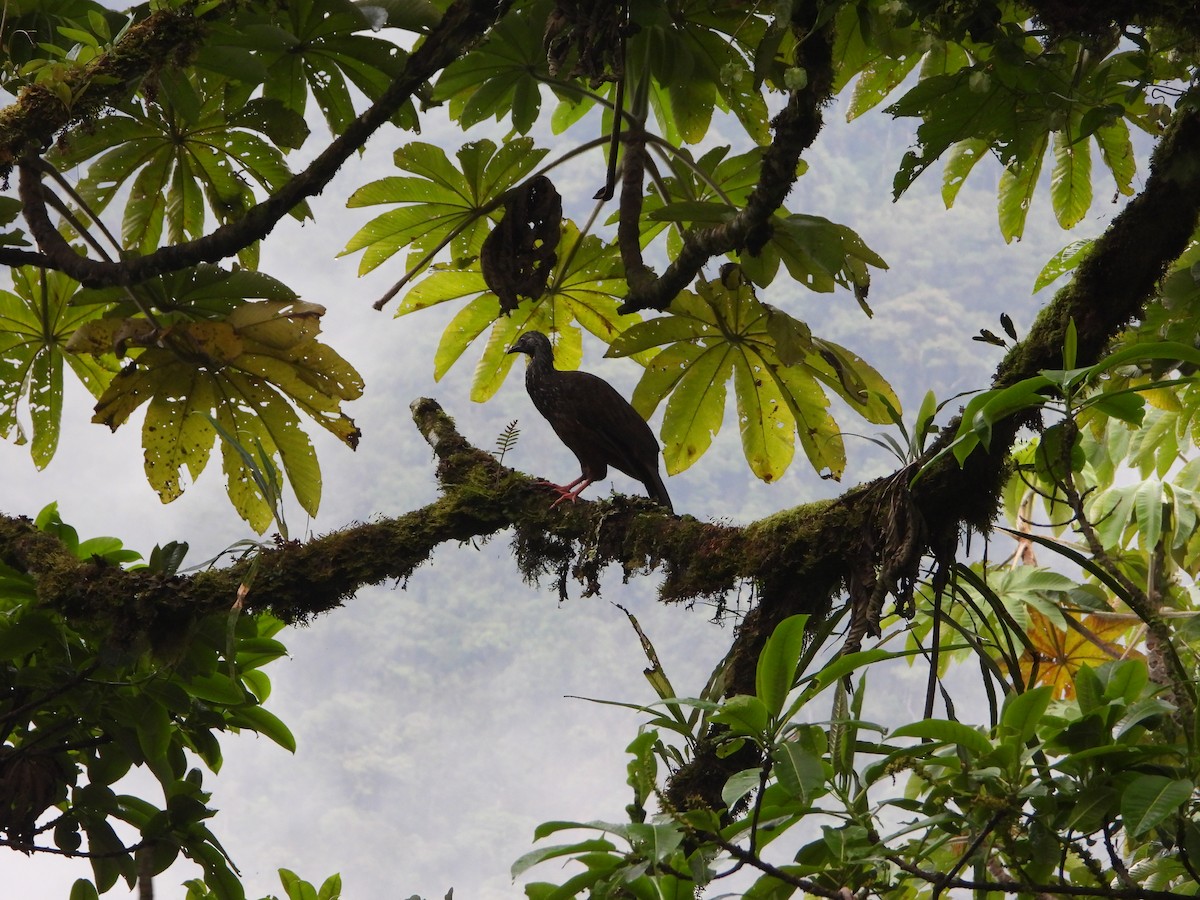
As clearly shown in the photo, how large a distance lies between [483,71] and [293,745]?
184 centimetres

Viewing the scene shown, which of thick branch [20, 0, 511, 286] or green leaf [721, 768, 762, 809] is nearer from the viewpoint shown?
green leaf [721, 768, 762, 809]

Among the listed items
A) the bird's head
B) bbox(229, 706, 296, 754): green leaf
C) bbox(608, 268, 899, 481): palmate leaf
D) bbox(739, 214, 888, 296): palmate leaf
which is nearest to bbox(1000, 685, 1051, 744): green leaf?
bbox(739, 214, 888, 296): palmate leaf

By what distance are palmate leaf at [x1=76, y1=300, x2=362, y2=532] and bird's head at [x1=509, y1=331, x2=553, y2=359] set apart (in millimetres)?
1058

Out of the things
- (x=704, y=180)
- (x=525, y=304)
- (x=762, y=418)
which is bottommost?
(x=762, y=418)

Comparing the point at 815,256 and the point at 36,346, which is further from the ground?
the point at 36,346

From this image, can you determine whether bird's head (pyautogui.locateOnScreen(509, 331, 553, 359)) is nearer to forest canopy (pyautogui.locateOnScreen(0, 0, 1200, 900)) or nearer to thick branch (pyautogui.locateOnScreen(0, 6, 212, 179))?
forest canopy (pyautogui.locateOnScreen(0, 0, 1200, 900))

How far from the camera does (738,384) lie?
126 inches

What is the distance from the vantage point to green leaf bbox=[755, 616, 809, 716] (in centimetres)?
152

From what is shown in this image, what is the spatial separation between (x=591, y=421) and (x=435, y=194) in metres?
1.03

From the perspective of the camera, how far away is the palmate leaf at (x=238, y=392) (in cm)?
286

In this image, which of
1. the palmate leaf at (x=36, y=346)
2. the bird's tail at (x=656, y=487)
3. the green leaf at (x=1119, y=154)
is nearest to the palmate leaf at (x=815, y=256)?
the green leaf at (x=1119, y=154)

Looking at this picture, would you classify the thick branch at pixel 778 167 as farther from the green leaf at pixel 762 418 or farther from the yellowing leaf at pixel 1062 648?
the yellowing leaf at pixel 1062 648

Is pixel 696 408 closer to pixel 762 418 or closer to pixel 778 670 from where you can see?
pixel 762 418

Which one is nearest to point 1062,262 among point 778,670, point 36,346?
point 778,670
